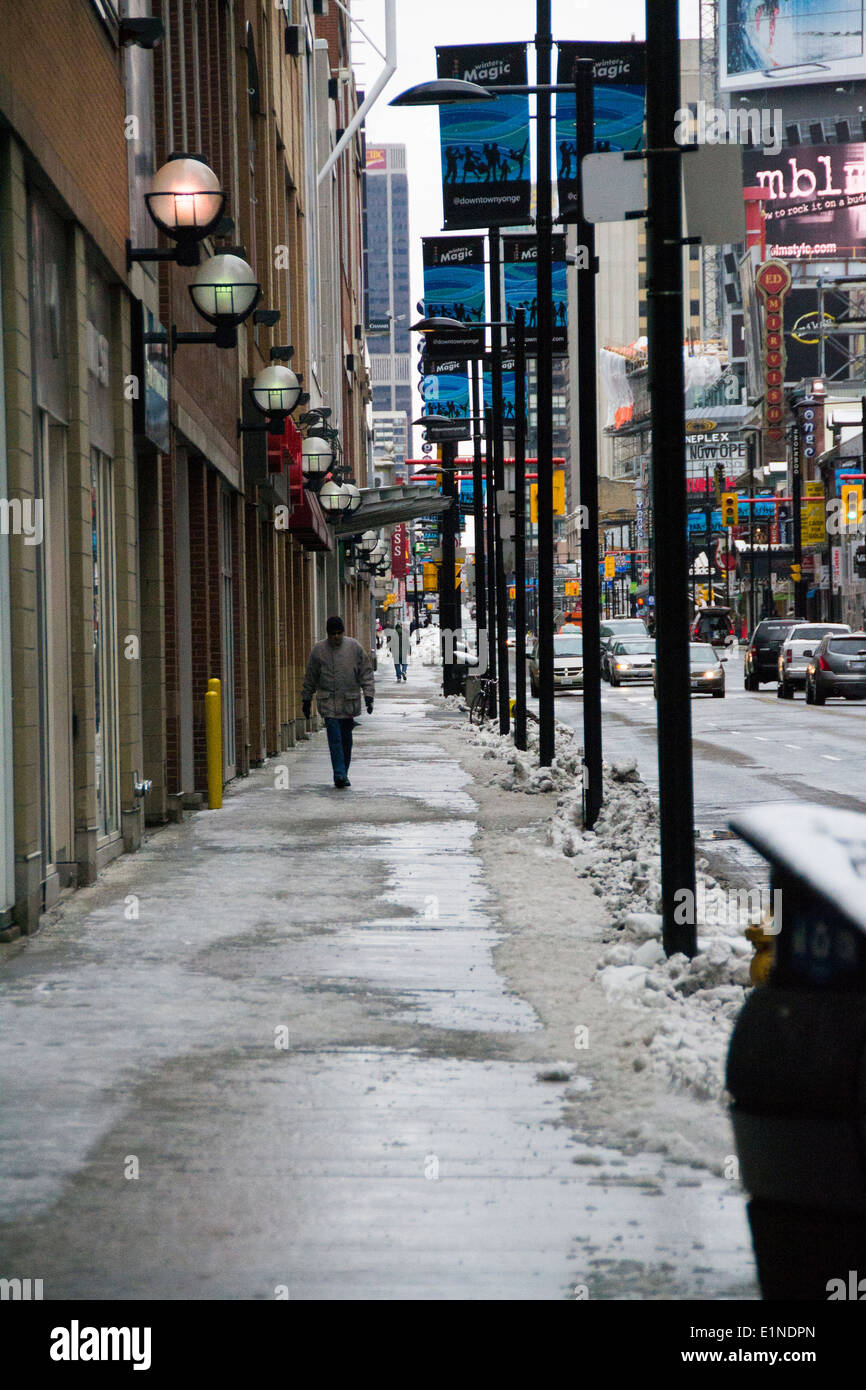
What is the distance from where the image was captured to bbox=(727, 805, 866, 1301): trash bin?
3.24 meters

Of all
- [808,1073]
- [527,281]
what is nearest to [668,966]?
[808,1073]

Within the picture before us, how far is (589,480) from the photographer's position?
15.6m

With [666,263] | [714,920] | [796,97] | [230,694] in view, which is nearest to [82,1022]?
[714,920]

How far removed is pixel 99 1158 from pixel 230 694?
16086 mm

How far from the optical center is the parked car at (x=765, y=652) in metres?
53.2

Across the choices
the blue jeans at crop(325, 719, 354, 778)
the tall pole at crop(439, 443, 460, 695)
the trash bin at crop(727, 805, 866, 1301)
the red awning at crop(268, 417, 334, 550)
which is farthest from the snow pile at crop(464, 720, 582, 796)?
the tall pole at crop(439, 443, 460, 695)

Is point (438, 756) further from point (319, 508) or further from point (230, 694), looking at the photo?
point (319, 508)

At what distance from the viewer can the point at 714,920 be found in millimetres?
9367

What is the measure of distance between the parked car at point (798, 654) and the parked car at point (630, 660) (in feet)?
29.4

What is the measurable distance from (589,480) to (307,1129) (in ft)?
33.8

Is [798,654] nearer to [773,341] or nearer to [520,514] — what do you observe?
[520,514]

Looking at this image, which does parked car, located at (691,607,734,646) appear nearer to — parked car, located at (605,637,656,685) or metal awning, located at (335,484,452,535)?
parked car, located at (605,637,656,685)

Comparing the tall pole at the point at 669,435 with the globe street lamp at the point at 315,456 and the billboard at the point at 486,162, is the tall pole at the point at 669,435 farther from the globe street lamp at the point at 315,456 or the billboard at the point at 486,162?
the globe street lamp at the point at 315,456

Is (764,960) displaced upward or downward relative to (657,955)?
upward
